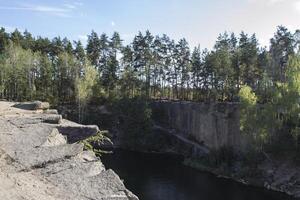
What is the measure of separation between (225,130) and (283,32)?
826 inches

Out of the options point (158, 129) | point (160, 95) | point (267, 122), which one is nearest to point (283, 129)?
point (267, 122)

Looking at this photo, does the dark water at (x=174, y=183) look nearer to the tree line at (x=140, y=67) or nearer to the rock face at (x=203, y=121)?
the rock face at (x=203, y=121)

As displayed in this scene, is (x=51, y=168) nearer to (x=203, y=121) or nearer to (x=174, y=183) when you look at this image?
(x=174, y=183)

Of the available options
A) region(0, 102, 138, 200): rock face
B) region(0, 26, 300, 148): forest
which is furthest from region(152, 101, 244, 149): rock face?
region(0, 102, 138, 200): rock face

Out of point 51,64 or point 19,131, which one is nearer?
point 19,131

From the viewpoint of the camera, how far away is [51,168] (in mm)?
6594

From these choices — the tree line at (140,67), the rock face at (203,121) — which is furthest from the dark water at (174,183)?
the tree line at (140,67)

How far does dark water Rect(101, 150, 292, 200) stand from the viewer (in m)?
43.6

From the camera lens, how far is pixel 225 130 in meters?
59.1

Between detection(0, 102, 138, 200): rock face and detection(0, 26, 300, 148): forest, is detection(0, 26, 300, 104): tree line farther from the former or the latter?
detection(0, 102, 138, 200): rock face

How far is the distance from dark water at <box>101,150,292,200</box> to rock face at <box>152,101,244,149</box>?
611 cm

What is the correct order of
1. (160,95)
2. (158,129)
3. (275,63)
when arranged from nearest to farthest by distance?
(275,63) → (158,129) → (160,95)

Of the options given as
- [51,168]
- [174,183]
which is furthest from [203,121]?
[51,168]

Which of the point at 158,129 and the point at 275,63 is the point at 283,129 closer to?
the point at 275,63
